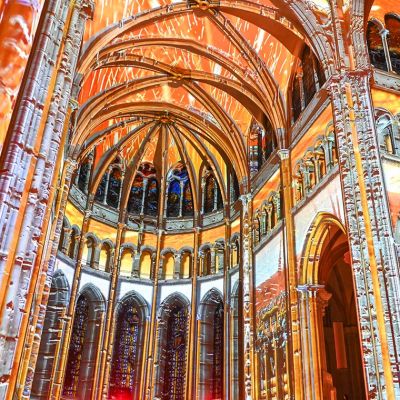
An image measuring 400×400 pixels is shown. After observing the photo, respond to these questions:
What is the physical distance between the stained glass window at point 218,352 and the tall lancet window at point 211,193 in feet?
14.5

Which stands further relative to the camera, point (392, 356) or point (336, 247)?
point (336, 247)

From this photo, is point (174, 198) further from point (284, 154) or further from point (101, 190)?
point (284, 154)

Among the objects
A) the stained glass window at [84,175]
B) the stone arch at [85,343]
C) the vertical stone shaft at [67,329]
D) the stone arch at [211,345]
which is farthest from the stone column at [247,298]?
the stained glass window at [84,175]

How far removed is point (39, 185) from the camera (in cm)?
618

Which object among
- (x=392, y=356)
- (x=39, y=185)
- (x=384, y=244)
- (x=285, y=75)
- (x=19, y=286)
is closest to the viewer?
(x=19, y=286)

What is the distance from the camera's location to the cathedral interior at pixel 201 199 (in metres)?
7.33

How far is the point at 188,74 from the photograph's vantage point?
719 inches

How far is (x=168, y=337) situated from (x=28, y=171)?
1526 centimetres

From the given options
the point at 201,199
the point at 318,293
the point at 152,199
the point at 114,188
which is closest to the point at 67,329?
the point at 114,188

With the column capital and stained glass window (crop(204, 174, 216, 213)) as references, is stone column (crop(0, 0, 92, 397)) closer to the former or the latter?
the column capital

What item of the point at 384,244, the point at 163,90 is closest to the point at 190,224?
the point at 163,90

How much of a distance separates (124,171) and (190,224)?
13.0 feet

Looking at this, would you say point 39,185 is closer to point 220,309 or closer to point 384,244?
point 384,244

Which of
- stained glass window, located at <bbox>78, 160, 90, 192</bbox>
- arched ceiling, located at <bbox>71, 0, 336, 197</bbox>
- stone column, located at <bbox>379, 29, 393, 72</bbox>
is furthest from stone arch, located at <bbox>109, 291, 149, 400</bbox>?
stone column, located at <bbox>379, 29, 393, 72</bbox>
